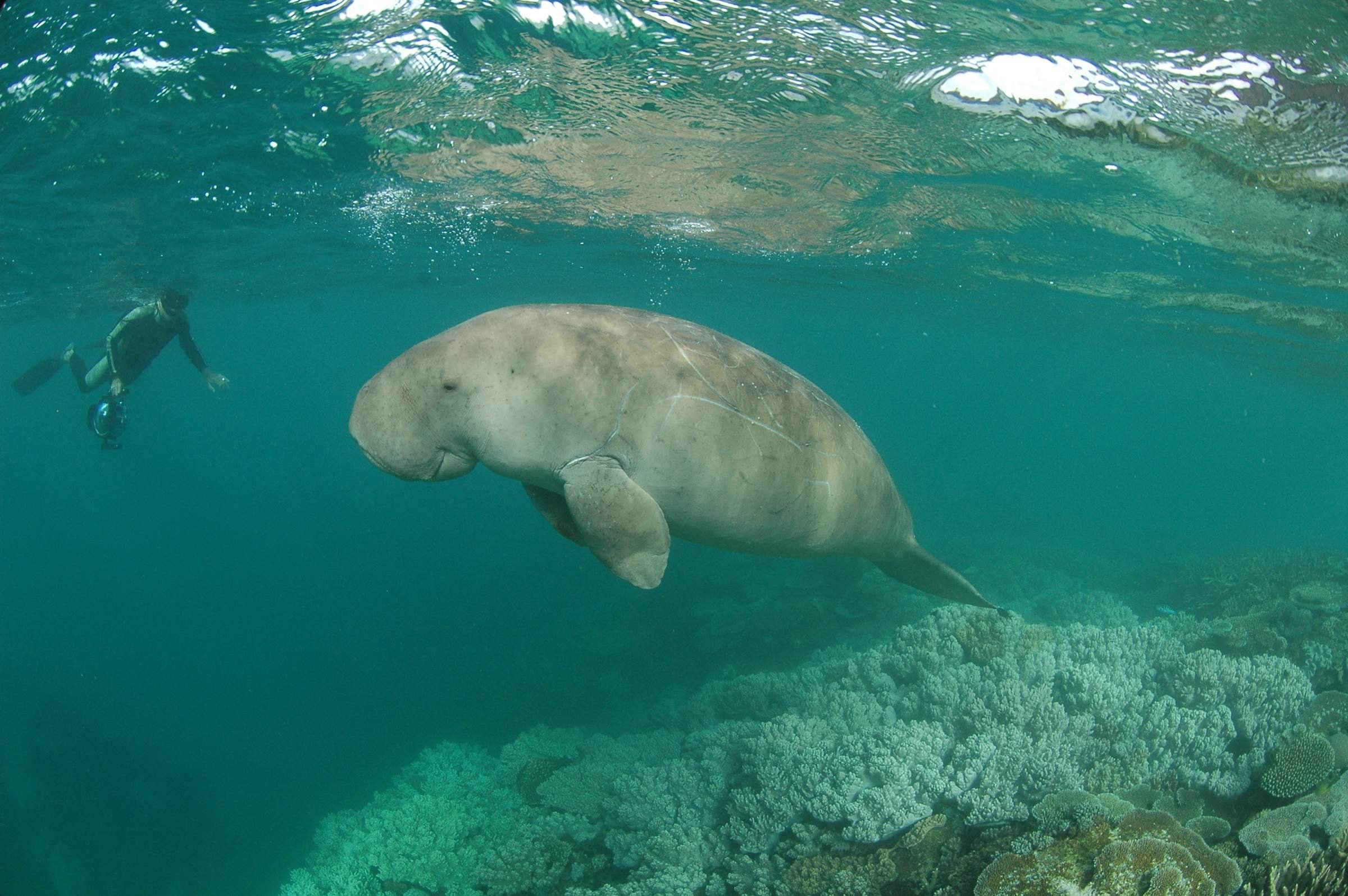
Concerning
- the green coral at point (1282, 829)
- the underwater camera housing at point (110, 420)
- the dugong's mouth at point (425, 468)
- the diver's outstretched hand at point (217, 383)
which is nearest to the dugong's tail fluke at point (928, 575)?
the green coral at point (1282, 829)

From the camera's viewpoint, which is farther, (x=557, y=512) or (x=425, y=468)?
(x=557, y=512)

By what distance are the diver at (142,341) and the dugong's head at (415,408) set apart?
37.2 feet

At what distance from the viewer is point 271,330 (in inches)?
1766

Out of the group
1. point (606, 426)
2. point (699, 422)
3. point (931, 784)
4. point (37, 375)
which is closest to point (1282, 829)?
point (931, 784)

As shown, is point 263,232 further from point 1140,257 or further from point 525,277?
point 1140,257

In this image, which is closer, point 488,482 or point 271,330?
point 488,482

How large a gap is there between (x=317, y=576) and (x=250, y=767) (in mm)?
13568

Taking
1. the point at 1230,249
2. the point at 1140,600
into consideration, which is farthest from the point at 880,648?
the point at 1230,249

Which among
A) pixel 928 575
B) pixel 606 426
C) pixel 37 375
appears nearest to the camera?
pixel 606 426

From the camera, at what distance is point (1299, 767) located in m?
4.50

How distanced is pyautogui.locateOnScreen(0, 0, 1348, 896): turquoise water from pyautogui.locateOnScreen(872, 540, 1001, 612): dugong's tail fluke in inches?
23.2

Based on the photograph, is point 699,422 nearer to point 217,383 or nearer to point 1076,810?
point 1076,810

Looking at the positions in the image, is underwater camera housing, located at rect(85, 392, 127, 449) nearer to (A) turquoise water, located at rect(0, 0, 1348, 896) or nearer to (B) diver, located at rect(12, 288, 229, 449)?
Result: (B) diver, located at rect(12, 288, 229, 449)

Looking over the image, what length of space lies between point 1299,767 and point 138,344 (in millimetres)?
19102
